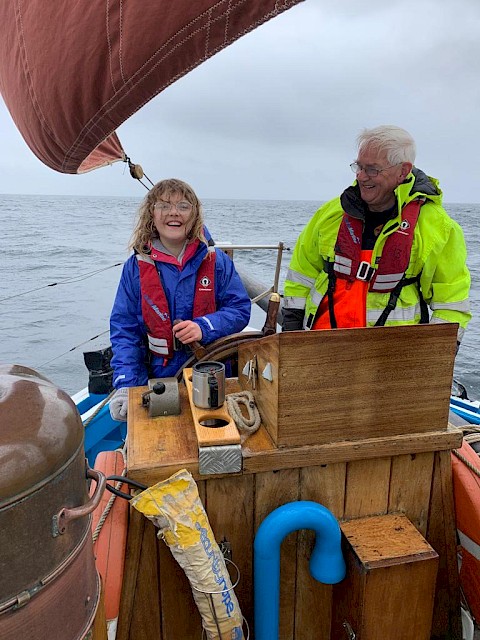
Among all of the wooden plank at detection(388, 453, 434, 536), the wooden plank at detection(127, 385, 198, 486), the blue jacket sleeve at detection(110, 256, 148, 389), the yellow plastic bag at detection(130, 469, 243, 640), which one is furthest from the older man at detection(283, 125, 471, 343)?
the yellow plastic bag at detection(130, 469, 243, 640)

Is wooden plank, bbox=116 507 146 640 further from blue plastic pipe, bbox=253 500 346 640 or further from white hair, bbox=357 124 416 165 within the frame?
white hair, bbox=357 124 416 165

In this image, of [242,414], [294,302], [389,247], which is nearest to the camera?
[242,414]

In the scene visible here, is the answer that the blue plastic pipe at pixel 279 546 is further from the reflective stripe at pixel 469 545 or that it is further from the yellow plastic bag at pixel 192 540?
the reflective stripe at pixel 469 545

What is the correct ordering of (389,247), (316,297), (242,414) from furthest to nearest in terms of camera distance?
(316,297)
(389,247)
(242,414)

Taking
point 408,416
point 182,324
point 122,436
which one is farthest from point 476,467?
point 122,436

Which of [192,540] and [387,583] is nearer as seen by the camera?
[192,540]

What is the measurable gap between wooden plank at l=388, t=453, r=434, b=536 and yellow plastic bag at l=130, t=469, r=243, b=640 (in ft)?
1.98

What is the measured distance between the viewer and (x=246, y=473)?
1.45 meters

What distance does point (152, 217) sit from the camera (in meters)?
2.28

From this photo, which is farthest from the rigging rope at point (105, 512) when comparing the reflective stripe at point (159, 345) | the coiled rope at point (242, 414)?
the reflective stripe at point (159, 345)

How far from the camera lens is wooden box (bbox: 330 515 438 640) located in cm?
140

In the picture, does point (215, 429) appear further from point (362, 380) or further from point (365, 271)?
point (365, 271)

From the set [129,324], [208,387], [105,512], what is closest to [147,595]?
[105,512]

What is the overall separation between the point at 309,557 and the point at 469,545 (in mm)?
527
